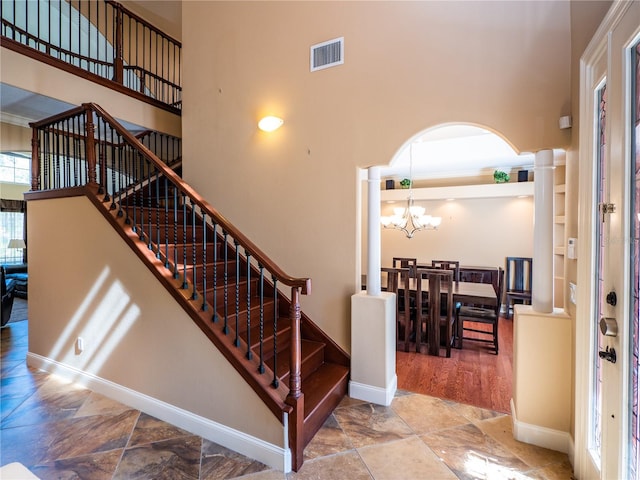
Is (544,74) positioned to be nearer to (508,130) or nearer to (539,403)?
(508,130)

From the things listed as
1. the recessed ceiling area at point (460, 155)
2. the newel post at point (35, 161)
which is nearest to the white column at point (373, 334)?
the recessed ceiling area at point (460, 155)

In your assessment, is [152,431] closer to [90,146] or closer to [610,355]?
[90,146]

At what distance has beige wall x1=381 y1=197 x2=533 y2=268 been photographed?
18.6ft

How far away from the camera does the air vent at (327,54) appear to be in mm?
Answer: 2797

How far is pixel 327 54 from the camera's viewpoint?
2.86 meters

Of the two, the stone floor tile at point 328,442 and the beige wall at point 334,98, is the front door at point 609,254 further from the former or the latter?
the stone floor tile at point 328,442

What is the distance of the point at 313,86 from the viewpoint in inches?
115

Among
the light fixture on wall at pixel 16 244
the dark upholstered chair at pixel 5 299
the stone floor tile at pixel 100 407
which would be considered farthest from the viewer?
the light fixture on wall at pixel 16 244

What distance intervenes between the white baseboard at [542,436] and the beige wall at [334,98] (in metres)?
1.40

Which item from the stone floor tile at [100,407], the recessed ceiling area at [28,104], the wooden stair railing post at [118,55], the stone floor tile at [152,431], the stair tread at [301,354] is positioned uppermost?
the wooden stair railing post at [118,55]

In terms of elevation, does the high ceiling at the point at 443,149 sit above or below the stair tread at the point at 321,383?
above

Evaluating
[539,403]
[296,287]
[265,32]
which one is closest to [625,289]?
[539,403]

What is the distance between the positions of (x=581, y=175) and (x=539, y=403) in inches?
60.7

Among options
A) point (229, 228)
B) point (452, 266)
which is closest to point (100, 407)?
point (229, 228)
